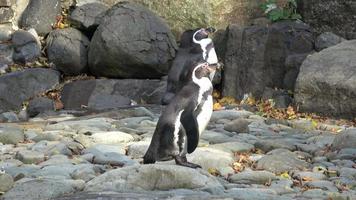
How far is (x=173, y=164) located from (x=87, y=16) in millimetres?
7934

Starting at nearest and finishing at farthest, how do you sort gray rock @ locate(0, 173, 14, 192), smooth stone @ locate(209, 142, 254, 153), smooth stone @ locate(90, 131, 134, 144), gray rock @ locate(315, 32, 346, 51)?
gray rock @ locate(0, 173, 14, 192) → smooth stone @ locate(209, 142, 254, 153) → smooth stone @ locate(90, 131, 134, 144) → gray rock @ locate(315, 32, 346, 51)

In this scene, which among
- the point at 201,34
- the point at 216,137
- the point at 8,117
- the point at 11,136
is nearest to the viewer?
the point at 11,136

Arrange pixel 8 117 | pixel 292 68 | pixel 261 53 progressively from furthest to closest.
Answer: pixel 261 53, pixel 292 68, pixel 8 117

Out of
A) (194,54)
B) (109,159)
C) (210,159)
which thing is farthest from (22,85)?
(210,159)

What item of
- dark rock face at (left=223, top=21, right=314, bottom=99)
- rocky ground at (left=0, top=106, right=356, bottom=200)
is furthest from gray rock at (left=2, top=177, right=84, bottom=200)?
dark rock face at (left=223, top=21, right=314, bottom=99)

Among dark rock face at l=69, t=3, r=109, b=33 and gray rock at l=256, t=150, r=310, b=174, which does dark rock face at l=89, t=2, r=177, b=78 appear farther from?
gray rock at l=256, t=150, r=310, b=174

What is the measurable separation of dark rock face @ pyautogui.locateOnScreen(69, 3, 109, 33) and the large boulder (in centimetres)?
487

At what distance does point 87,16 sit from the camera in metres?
13.1

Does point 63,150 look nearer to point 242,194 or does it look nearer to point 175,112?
point 175,112

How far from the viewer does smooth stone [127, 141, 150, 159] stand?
→ 666 cm

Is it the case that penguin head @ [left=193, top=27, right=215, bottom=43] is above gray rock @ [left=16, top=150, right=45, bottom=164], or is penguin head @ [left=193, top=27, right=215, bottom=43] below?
above

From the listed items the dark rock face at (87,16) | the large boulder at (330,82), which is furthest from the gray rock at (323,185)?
the dark rock face at (87,16)

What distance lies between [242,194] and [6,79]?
26.8ft

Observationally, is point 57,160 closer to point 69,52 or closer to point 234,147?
point 234,147
